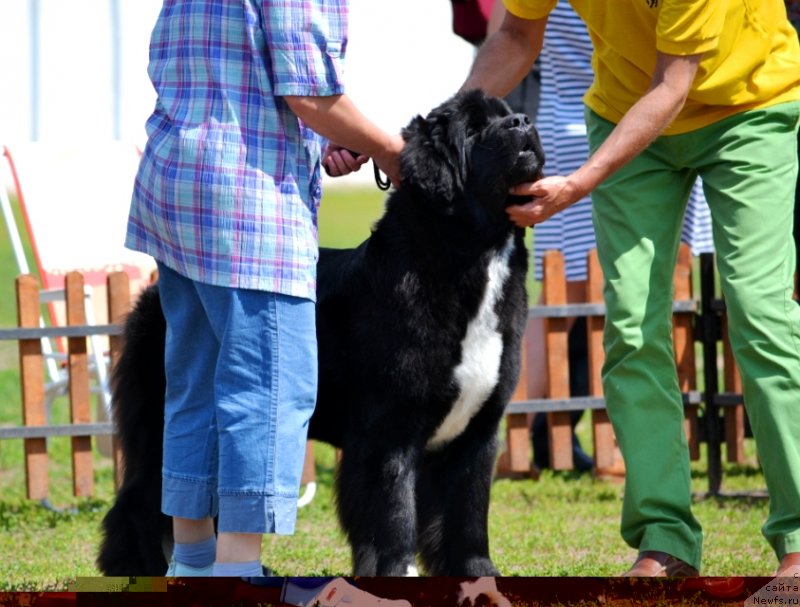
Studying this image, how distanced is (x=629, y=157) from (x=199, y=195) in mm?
1185

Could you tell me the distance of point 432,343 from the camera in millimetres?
3119

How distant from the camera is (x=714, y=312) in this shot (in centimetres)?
555

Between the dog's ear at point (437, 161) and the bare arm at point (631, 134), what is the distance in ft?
0.54

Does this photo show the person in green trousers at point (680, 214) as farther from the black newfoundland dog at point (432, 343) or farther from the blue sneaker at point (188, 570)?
the blue sneaker at point (188, 570)

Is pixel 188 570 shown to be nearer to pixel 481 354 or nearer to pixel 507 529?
pixel 481 354

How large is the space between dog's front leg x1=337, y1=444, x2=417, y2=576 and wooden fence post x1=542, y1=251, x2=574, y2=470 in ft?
8.73

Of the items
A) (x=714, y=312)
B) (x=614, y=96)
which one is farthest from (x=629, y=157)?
(x=714, y=312)

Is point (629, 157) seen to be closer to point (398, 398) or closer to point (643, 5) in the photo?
point (643, 5)

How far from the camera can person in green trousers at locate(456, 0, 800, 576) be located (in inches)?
124

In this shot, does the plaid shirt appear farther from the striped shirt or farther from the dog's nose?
the striped shirt

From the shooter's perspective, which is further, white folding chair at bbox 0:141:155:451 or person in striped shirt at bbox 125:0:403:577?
white folding chair at bbox 0:141:155:451

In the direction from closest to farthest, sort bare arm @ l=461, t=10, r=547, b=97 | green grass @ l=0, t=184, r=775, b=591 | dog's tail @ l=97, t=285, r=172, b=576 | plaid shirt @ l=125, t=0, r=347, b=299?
plaid shirt @ l=125, t=0, r=347, b=299
dog's tail @ l=97, t=285, r=172, b=576
bare arm @ l=461, t=10, r=547, b=97
green grass @ l=0, t=184, r=775, b=591

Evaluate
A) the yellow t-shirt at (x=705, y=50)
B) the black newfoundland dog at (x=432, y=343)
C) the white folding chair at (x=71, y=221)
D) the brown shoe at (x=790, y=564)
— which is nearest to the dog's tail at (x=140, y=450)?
the black newfoundland dog at (x=432, y=343)

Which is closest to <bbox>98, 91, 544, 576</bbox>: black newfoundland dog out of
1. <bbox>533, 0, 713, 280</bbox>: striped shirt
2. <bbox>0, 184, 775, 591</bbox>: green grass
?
<bbox>0, 184, 775, 591</bbox>: green grass
